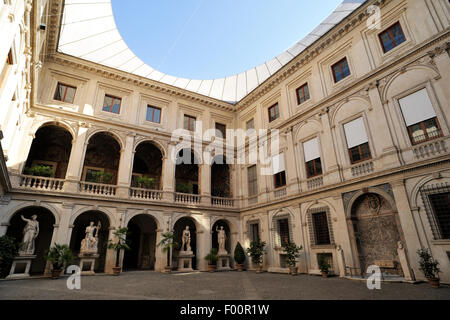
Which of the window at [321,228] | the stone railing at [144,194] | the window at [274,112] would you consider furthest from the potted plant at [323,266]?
the stone railing at [144,194]

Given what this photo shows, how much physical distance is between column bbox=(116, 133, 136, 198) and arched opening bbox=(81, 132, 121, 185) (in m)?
2.33

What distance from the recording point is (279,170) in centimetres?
1589

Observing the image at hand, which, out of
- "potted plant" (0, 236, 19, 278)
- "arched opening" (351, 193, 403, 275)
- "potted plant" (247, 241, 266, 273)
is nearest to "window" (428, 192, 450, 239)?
"arched opening" (351, 193, 403, 275)

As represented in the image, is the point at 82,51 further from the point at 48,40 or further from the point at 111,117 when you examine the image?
the point at 111,117

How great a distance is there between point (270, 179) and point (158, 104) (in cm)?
984

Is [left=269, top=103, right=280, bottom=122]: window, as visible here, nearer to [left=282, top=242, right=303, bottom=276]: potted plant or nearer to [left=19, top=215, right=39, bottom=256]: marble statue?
[left=282, top=242, right=303, bottom=276]: potted plant

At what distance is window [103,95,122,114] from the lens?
54.5 ft

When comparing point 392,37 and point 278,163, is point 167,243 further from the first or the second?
point 392,37

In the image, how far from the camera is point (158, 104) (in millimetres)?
18375

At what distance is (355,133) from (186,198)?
11088mm

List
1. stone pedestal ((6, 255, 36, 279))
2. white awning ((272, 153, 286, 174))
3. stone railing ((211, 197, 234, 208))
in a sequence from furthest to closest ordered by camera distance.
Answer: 1. stone railing ((211, 197, 234, 208))
2. white awning ((272, 153, 286, 174))
3. stone pedestal ((6, 255, 36, 279))

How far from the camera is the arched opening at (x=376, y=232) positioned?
998cm
